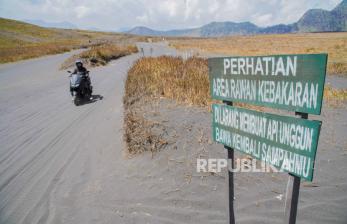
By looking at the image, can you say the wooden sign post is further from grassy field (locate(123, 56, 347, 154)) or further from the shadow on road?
the shadow on road

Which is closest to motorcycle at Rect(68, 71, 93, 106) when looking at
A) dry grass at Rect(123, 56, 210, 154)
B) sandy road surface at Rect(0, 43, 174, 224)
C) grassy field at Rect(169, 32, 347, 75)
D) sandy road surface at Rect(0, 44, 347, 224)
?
sandy road surface at Rect(0, 43, 174, 224)

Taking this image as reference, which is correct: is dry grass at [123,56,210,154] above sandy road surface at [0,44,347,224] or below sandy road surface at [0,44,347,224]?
above

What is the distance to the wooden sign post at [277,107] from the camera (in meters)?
2.54

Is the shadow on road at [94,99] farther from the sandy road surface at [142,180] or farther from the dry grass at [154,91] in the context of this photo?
the sandy road surface at [142,180]

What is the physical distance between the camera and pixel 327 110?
881 centimetres

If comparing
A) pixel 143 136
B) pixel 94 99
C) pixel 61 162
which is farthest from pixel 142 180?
pixel 94 99

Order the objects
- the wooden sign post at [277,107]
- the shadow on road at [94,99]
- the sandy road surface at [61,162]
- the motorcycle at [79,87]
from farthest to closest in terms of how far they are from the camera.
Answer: the shadow on road at [94,99] → the motorcycle at [79,87] → the sandy road surface at [61,162] → the wooden sign post at [277,107]

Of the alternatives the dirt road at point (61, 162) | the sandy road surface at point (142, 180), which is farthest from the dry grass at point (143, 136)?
the dirt road at point (61, 162)

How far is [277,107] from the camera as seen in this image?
2891 millimetres

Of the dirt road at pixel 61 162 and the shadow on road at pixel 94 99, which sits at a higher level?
the dirt road at pixel 61 162

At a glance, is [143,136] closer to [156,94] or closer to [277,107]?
[156,94]

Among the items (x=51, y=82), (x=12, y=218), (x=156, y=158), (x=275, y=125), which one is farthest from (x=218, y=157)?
(x=51, y=82)

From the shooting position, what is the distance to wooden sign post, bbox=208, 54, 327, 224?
8.35ft

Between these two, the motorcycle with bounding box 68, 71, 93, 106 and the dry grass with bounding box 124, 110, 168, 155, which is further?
the motorcycle with bounding box 68, 71, 93, 106
